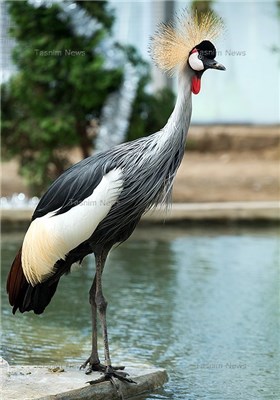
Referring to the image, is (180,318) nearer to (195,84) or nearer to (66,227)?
(66,227)


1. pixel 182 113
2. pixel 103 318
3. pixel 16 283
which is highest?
pixel 182 113

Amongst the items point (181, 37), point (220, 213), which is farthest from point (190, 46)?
point (220, 213)

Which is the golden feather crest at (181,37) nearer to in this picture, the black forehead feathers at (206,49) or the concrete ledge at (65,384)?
the black forehead feathers at (206,49)

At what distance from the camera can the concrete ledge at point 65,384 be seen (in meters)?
4.78

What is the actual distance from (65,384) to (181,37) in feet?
6.34

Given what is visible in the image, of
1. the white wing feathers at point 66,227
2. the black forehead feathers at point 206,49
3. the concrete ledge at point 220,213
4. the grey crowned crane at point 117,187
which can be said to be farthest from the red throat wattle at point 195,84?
the concrete ledge at point 220,213

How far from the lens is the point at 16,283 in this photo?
17.6 feet

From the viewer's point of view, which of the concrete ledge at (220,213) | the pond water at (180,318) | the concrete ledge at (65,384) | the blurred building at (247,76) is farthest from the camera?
the blurred building at (247,76)

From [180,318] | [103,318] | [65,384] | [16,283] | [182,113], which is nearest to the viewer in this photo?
[65,384]

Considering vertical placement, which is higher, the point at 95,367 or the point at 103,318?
the point at 103,318

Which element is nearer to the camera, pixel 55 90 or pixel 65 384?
pixel 65 384

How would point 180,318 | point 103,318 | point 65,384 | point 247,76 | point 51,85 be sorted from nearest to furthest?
point 65,384 < point 103,318 < point 180,318 < point 51,85 < point 247,76

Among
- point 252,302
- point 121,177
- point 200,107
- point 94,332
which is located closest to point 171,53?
point 121,177

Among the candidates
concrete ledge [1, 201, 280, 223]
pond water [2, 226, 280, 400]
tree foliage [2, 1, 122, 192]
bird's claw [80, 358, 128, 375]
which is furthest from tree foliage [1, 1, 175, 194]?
bird's claw [80, 358, 128, 375]
